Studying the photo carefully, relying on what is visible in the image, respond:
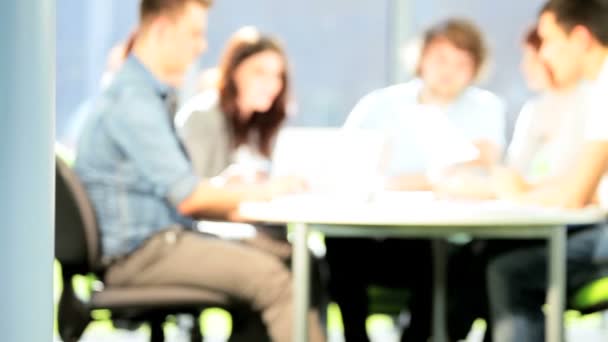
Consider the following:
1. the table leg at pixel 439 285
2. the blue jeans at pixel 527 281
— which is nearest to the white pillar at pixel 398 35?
the table leg at pixel 439 285

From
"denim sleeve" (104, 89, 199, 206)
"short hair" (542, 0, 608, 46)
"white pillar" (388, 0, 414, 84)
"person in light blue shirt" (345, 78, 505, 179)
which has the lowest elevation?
"denim sleeve" (104, 89, 199, 206)

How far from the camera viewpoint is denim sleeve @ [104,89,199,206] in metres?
2.83

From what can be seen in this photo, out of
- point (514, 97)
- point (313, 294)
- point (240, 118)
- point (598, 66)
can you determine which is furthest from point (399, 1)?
point (313, 294)

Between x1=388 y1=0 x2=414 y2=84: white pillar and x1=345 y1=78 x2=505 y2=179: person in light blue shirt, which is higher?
x1=388 y1=0 x2=414 y2=84: white pillar

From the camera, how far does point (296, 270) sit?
2.62 meters

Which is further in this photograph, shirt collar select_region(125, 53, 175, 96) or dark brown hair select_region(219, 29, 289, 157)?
dark brown hair select_region(219, 29, 289, 157)

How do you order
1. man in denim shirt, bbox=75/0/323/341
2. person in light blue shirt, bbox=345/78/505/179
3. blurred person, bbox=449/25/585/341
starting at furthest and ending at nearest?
person in light blue shirt, bbox=345/78/505/179
blurred person, bbox=449/25/585/341
man in denim shirt, bbox=75/0/323/341

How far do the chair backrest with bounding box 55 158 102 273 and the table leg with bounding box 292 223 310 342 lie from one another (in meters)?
0.53

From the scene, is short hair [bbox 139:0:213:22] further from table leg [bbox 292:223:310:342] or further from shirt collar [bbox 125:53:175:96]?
table leg [bbox 292:223:310:342]

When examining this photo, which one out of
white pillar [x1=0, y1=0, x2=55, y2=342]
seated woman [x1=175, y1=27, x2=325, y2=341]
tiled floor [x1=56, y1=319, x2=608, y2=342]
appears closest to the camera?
white pillar [x1=0, y1=0, x2=55, y2=342]

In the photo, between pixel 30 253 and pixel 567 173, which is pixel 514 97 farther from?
pixel 30 253

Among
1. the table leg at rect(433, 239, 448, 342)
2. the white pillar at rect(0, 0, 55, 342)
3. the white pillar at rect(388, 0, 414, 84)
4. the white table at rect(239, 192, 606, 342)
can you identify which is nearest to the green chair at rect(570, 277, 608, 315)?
the white table at rect(239, 192, 606, 342)

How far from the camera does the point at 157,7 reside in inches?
121

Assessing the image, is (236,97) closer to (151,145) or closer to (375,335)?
(151,145)
